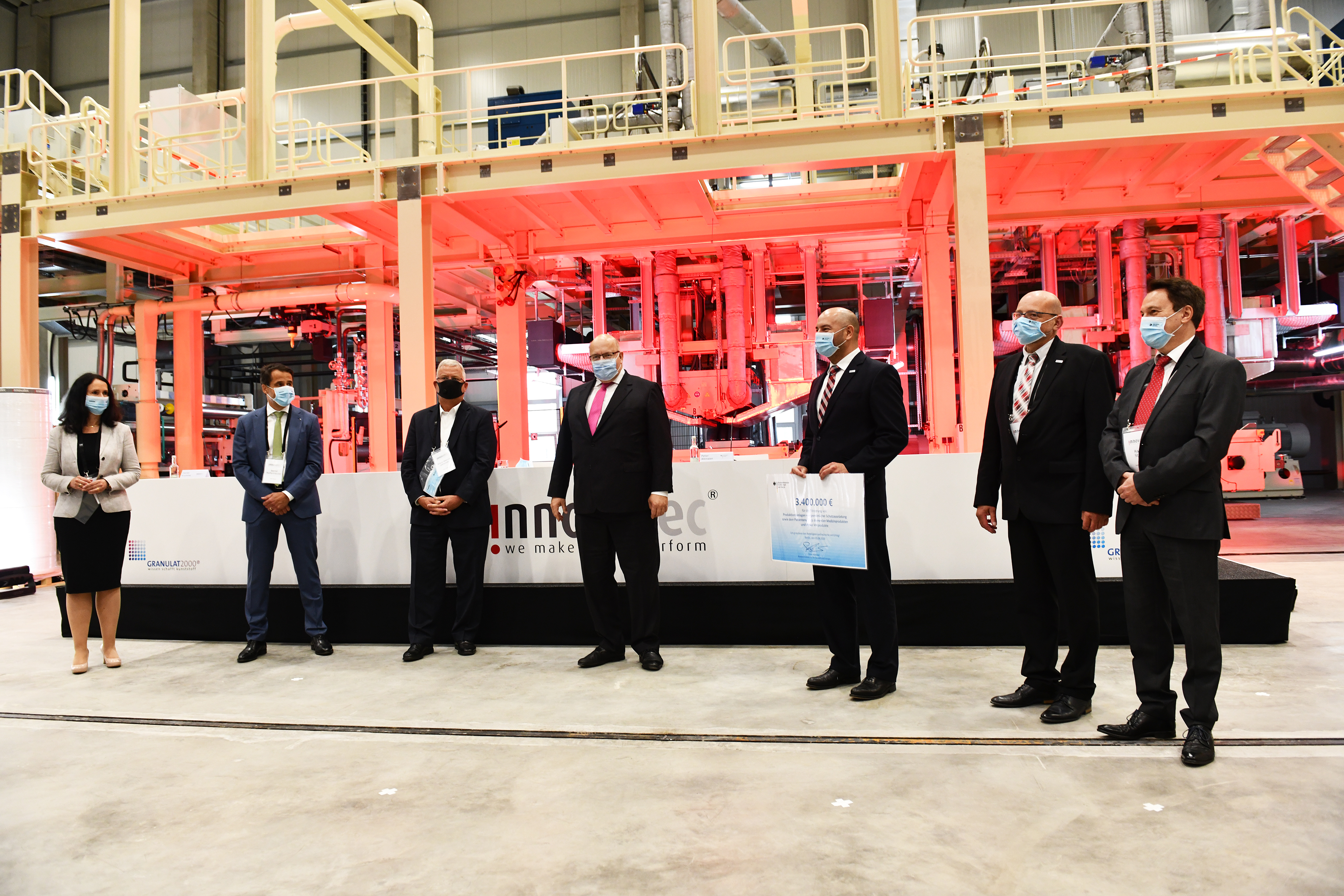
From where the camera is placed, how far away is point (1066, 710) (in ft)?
10.5

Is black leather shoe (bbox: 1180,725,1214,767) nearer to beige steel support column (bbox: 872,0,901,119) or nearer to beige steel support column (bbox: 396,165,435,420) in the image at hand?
beige steel support column (bbox: 872,0,901,119)

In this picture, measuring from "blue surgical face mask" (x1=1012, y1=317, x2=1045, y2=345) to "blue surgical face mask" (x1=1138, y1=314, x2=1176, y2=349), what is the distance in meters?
0.44

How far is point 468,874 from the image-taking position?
83.6 inches

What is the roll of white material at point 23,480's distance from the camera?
7973 mm

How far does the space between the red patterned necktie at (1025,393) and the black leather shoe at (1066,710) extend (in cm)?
119

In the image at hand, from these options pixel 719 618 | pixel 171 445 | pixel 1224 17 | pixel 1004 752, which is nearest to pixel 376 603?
pixel 719 618

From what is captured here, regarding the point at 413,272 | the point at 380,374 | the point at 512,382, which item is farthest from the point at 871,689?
the point at 380,374

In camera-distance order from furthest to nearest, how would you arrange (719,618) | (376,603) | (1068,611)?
(376,603)
(719,618)
(1068,611)

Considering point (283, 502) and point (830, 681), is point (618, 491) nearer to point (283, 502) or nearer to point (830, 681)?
point (830, 681)

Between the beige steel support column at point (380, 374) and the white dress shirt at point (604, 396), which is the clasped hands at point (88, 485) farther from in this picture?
the beige steel support column at point (380, 374)

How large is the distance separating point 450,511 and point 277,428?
1.30m

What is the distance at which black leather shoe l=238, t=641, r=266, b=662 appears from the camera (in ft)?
15.7

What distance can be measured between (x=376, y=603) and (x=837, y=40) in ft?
50.7

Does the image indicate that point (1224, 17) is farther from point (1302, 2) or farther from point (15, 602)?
point (15, 602)
